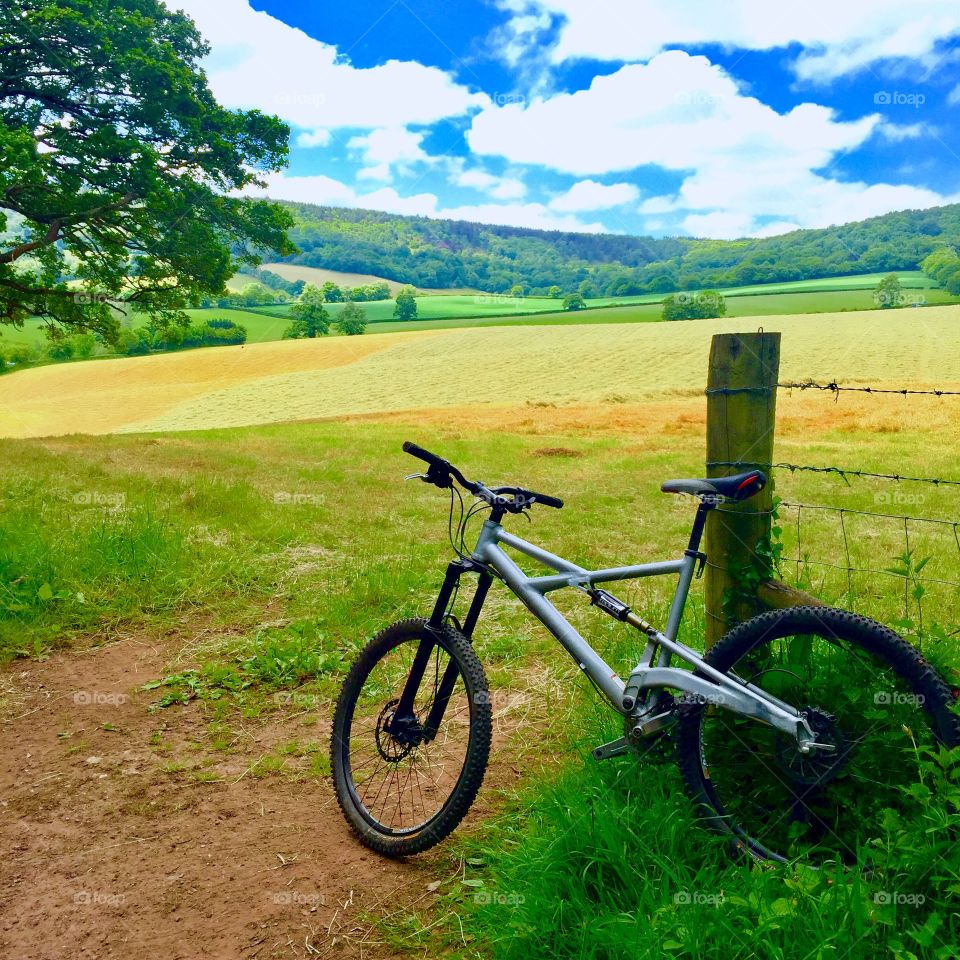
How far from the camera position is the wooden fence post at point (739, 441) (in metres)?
3.18

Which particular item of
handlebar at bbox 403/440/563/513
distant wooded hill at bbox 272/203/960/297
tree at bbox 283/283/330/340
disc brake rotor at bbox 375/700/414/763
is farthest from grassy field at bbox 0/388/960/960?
distant wooded hill at bbox 272/203/960/297

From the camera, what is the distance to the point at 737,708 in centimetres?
Answer: 263

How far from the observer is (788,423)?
21.0 m

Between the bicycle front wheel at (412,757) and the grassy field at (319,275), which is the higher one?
the grassy field at (319,275)

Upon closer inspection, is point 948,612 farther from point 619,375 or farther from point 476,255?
point 476,255

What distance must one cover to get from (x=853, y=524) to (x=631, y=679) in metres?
8.39

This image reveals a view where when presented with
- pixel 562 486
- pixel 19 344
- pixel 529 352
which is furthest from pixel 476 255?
pixel 562 486

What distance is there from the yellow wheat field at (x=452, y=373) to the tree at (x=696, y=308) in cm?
648
